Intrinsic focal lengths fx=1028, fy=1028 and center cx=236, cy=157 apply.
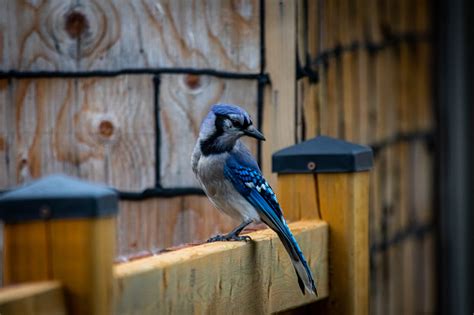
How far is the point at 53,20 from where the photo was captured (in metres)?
3.50

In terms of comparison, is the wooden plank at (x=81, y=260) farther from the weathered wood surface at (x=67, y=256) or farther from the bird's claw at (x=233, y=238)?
the bird's claw at (x=233, y=238)

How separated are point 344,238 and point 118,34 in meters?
1.07

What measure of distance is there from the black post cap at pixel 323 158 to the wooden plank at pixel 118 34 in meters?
0.63

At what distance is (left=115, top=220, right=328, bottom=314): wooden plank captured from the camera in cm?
197

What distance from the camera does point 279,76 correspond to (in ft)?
12.4

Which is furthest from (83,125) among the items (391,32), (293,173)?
(391,32)

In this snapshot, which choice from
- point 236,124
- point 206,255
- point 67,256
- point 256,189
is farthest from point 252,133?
point 67,256

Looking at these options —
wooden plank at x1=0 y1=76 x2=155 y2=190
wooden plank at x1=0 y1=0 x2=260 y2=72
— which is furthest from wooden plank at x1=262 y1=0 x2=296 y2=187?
wooden plank at x1=0 y1=76 x2=155 y2=190

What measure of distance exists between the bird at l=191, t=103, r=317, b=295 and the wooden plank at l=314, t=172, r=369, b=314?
179 mm

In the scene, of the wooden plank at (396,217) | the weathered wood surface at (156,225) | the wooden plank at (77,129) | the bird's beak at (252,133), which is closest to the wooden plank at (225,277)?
the bird's beak at (252,133)

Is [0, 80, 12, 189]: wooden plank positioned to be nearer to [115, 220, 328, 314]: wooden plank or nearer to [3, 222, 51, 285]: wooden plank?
[115, 220, 328, 314]: wooden plank

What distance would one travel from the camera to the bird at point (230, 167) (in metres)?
3.25

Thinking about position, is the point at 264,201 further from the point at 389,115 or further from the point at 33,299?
the point at 389,115

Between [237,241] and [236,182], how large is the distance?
2.56 feet
